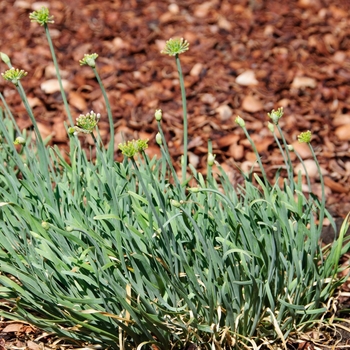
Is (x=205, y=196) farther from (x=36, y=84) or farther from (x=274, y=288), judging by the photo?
(x=36, y=84)

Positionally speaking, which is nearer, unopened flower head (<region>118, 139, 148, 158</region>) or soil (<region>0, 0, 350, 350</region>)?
unopened flower head (<region>118, 139, 148, 158</region>)

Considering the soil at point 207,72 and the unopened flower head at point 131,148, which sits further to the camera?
the soil at point 207,72

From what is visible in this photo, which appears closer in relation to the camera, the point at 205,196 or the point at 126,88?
the point at 205,196

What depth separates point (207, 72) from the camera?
397 cm

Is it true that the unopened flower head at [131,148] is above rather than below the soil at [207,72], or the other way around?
above

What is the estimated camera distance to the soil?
342 centimetres

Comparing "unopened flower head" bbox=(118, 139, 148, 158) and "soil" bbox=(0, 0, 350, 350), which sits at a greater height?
"unopened flower head" bbox=(118, 139, 148, 158)

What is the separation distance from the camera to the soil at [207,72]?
3422 mm

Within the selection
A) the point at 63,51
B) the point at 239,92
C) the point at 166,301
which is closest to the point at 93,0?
the point at 63,51

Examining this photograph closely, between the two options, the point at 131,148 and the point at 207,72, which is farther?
the point at 207,72

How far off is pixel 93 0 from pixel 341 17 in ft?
6.09

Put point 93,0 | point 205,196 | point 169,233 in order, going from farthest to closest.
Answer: point 93,0
point 205,196
point 169,233

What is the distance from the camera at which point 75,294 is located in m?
1.98

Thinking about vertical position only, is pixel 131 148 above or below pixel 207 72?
above
